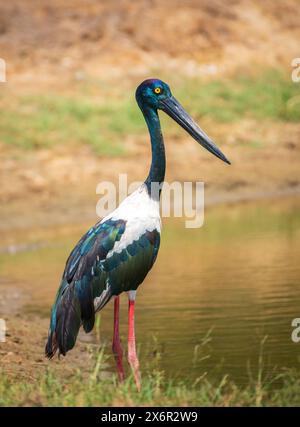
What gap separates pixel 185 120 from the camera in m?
6.44

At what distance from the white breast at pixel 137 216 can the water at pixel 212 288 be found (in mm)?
825

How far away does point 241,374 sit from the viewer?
6.02 metres

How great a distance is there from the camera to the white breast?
5676 millimetres

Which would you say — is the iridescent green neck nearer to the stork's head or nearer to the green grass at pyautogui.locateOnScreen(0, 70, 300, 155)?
the stork's head

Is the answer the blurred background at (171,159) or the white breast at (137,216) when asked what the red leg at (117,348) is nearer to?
the white breast at (137,216)

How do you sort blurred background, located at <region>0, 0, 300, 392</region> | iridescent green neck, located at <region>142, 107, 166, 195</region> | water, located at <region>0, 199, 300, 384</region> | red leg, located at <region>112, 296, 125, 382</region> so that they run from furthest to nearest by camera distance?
blurred background, located at <region>0, 0, 300, 392</region> < water, located at <region>0, 199, 300, 384</region> < iridescent green neck, located at <region>142, 107, 166, 195</region> < red leg, located at <region>112, 296, 125, 382</region>

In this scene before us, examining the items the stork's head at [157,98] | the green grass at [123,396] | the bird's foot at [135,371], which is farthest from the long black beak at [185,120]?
the green grass at [123,396]

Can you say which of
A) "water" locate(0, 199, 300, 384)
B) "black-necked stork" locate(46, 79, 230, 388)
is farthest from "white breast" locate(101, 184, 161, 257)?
"water" locate(0, 199, 300, 384)

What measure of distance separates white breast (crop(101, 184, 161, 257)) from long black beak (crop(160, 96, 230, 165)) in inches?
24.9

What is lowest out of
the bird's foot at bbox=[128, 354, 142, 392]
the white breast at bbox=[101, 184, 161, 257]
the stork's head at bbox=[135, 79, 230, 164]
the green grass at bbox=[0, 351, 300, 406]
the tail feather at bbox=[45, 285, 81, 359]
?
the green grass at bbox=[0, 351, 300, 406]

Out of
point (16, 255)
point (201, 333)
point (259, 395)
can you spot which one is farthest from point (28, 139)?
Result: point (259, 395)

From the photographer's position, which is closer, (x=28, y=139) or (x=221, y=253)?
(x=221, y=253)

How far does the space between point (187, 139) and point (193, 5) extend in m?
5.25
